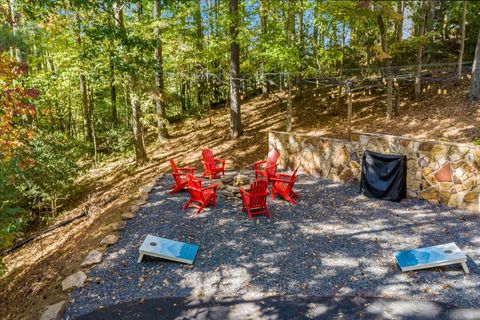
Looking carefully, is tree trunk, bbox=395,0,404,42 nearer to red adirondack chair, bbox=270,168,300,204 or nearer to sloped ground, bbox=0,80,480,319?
sloped ground, bbox=0,80,480,319

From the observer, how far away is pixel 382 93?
12.6m

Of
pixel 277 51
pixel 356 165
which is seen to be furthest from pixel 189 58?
pixel 356 165

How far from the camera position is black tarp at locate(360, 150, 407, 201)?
22.4ft

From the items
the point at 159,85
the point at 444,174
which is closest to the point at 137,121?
the point at 159,85

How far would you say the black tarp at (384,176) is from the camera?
6836mm

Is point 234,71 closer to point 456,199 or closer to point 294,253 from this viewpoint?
point 456,199

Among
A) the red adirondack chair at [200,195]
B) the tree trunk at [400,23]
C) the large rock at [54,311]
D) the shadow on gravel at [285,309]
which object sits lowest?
the shadow on gravel at [285,309]

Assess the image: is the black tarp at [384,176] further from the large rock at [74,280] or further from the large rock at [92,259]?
the large rock at [74,280]

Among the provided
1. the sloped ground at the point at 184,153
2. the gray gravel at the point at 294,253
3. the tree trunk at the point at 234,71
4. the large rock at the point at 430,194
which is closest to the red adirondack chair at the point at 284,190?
the gray gravel at the point at 294,253

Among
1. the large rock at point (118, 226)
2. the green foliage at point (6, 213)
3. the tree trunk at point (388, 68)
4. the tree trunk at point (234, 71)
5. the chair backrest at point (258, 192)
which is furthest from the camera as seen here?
the tree trunk at point (234, 71)

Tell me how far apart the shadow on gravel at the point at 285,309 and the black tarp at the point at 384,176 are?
3425 mm

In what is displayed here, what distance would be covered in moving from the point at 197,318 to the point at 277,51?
24.9 feet

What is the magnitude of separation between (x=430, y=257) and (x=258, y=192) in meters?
2.97

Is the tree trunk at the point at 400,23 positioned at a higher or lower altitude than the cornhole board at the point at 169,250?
higher
